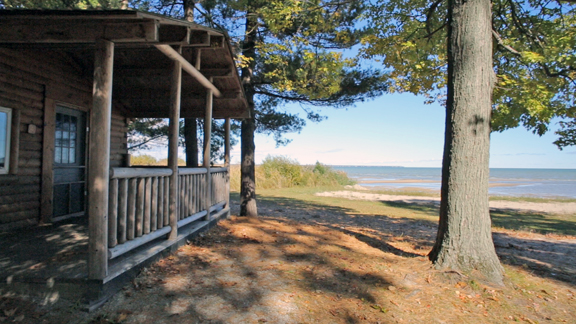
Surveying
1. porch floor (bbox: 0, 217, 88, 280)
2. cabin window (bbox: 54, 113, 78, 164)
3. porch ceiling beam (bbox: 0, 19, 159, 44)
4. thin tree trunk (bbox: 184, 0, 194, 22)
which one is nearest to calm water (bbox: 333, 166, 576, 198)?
thin tree trunk (bbox: 184, 0, 194, 22)

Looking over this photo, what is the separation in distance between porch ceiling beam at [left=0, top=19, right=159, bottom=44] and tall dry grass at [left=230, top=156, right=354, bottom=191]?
55.9 ft

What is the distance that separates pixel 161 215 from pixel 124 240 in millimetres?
988

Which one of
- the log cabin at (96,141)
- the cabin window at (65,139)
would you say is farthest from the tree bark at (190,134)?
the cabin window at (65,139)

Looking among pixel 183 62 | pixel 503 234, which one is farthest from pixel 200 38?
pixel 503 234

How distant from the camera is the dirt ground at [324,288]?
3.50 meters

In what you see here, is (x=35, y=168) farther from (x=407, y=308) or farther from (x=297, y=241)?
(x=407, y=308)

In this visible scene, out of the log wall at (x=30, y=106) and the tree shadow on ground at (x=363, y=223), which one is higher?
the log wall at (x=30, y=106)

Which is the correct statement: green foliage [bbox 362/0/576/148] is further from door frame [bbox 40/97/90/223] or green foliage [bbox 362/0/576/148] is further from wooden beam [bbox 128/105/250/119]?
door frame [bbox 40/97/90/223]

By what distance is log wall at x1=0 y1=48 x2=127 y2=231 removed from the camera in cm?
541

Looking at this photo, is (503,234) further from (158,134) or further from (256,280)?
(158,134)

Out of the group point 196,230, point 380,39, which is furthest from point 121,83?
point 380,39

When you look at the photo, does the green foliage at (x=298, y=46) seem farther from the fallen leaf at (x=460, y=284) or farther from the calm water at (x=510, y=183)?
the calm water at (x=510, y=183)

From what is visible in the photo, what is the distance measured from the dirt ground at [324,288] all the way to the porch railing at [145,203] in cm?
43

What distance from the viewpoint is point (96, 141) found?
3.35 m
